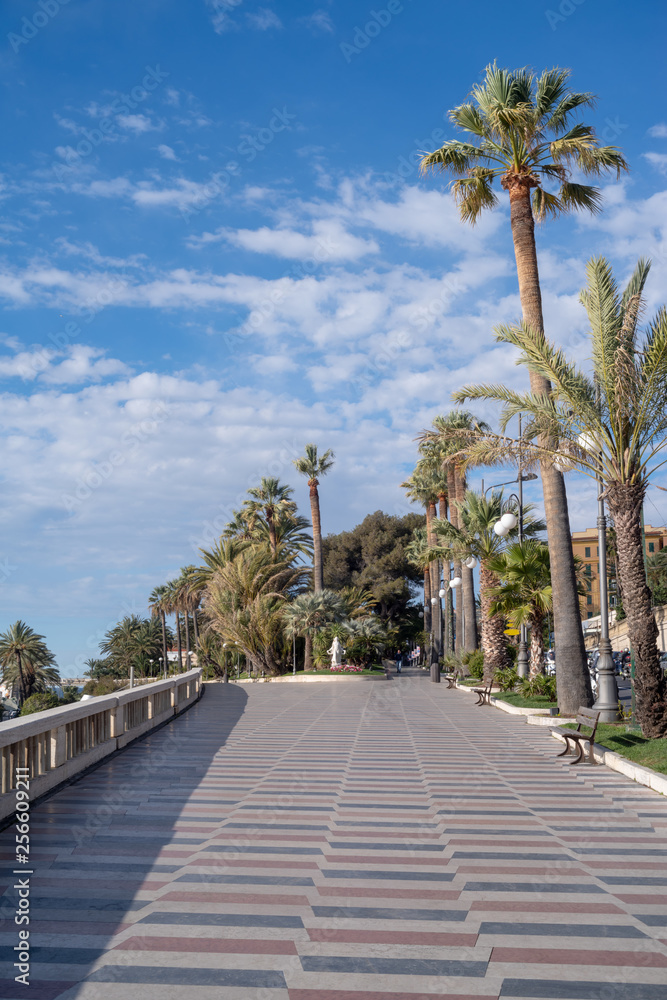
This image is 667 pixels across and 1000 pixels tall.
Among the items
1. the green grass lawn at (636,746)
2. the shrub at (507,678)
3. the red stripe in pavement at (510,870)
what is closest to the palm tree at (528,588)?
the shrub at (507,678)

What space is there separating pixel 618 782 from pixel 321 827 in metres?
4.44

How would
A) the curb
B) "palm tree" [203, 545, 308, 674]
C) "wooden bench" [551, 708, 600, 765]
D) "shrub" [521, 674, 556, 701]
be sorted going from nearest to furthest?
1. the curb
2. "wooden bench" [551, 708, 600, 765]
3. "shrub" [521, 674, 556, 701]
4. "palm tree" [203, 545, 308, 674]

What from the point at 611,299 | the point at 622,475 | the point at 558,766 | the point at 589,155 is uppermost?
the point at 589,155

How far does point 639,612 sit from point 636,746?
1.97m

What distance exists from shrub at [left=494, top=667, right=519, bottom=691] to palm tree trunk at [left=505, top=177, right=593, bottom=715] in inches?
304

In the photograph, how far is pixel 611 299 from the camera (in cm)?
1350

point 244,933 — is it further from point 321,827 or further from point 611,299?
point 611,299

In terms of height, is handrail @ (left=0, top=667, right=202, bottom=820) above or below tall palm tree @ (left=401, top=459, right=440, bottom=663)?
below

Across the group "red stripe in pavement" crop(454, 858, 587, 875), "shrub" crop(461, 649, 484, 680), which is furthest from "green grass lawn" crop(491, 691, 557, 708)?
"red stripe in pavement" crop(454, 858, 587, 875)

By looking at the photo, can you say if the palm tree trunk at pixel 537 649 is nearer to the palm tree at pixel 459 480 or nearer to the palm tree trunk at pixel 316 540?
the palm tree at pixel 459 480

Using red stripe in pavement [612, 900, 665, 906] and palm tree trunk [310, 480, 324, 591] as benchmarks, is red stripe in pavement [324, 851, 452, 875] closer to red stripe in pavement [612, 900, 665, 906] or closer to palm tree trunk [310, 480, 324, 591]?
red stripe in pavement [612, 900, 665, 906]

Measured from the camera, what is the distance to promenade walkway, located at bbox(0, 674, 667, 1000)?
13.8 ft

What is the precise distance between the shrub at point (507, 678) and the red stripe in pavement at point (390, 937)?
20.5 meters

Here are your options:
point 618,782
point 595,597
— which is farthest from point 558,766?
point 595,597
